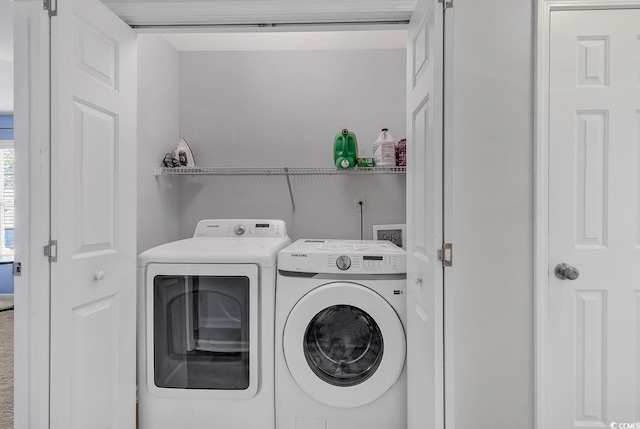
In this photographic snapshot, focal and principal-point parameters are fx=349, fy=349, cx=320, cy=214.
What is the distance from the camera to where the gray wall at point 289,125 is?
102 inches

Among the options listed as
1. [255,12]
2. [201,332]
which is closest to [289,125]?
[255,12]

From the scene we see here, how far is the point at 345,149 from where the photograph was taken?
7.67 ft

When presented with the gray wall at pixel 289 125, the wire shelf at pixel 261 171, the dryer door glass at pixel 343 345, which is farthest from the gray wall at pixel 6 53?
the dryer door glass at pixel 343 345

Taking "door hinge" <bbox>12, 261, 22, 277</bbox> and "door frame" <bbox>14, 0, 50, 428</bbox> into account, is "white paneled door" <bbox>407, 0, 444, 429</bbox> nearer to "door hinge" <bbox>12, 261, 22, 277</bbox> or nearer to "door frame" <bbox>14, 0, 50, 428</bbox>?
"door frame" <bbox>14, 0, 50, 428</bbox>

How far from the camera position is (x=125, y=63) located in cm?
154

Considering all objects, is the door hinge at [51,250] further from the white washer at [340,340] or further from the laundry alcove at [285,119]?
the laundry alcove at [285,119]

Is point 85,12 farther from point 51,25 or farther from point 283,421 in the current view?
point 283,421

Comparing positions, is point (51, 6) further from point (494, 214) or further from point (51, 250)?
point (494, 214)

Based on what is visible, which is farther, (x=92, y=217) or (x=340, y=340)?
(x=340, y=340)

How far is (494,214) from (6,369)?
10.5 feet
